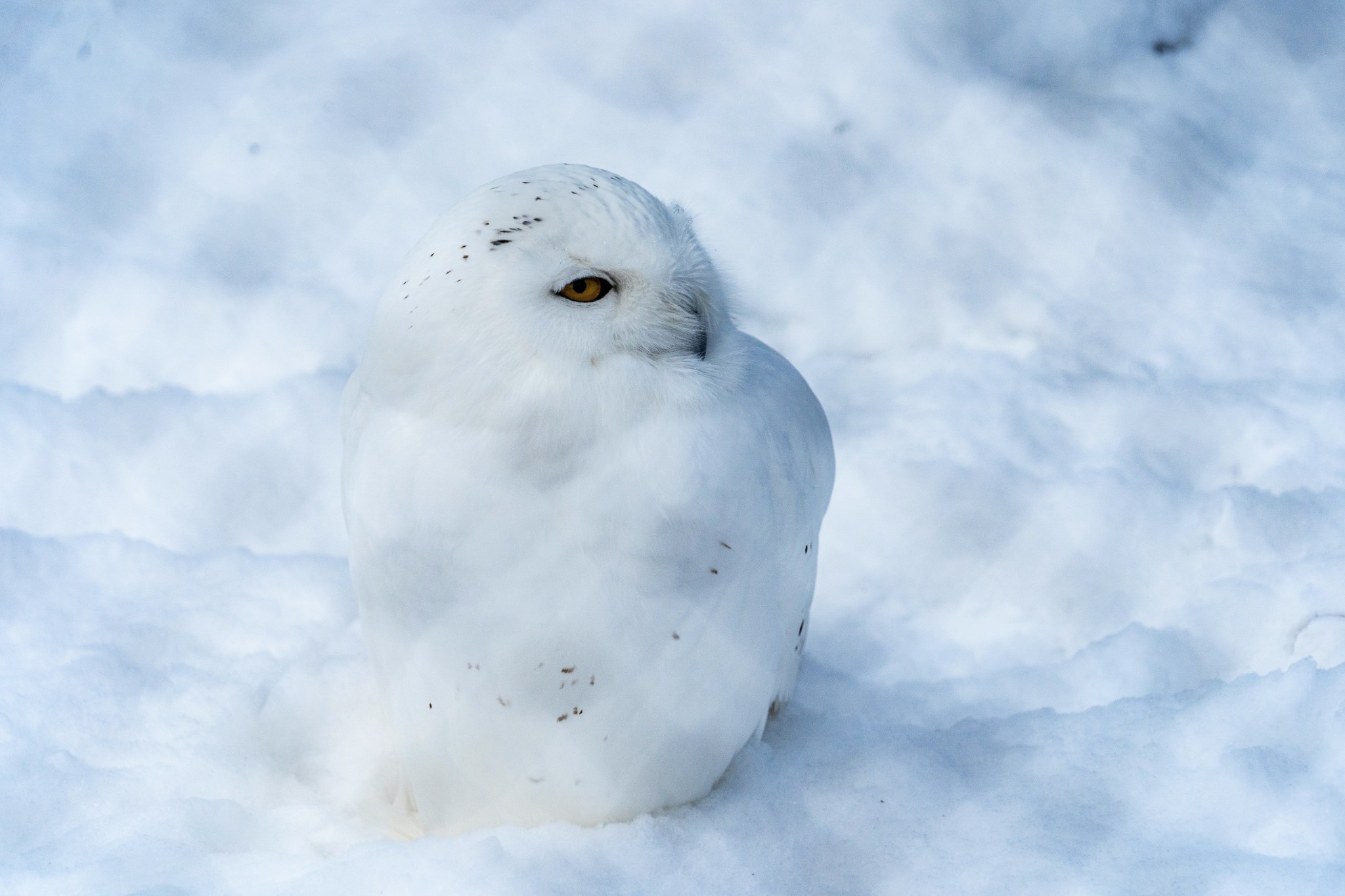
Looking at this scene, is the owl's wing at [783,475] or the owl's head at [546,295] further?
the owl's wing at [783,475]

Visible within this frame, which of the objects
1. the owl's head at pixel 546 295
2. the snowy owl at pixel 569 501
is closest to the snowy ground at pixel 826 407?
the snowy owl at pixel 569 501

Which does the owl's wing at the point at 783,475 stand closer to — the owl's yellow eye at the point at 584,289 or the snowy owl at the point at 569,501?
the snowy owl at the point at 569,501

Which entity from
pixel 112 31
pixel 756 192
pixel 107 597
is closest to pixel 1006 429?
pixel 756 192

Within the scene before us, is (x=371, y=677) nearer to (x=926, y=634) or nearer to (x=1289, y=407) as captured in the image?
(x=926, y=634)

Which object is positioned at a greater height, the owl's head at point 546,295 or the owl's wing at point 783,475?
the owl's head at point 546,295

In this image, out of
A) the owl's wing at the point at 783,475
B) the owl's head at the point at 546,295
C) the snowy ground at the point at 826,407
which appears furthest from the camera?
the snowy ground at the point at 826,407

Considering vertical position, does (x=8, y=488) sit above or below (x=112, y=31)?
below

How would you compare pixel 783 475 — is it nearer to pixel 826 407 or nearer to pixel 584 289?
pixel 584 289

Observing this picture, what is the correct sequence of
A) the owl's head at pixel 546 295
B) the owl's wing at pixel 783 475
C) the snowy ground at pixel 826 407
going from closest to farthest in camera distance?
the owl's head at pixel 546 295 → the owl's wing at pixel 783 475 → the snowy ground at pixel 826 407
